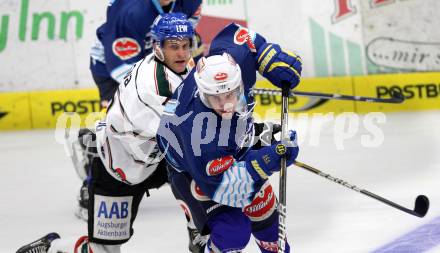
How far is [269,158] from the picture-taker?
11.0 ft

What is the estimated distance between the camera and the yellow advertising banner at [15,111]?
7906mm

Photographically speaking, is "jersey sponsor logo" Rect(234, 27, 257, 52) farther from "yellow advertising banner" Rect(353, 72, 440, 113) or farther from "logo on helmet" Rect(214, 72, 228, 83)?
"yellow advertising banner" Rect(353, 72, 440, 113)

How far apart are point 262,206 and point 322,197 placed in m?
1.73

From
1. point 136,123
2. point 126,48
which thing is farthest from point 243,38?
point 126,48

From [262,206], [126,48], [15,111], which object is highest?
[126,48]

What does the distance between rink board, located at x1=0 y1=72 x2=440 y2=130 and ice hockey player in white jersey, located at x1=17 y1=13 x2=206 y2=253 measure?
3.25 meters

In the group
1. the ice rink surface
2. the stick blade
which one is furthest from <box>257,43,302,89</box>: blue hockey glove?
the ice rink surface

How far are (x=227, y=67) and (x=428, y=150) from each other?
3.08 metres

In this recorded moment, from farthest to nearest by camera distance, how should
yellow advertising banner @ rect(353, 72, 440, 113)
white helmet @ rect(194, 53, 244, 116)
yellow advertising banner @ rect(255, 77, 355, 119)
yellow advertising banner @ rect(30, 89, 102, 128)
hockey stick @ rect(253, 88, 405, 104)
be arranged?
yellow advertising banner @ rect(30, 89, 102, 128)
yellow advertising banner @ rect(255, 77, 355, 119)
yellow advertising banner @ rect(353, 72, 440, 113)
hockey stick @ rect(253, 88, 405, 104)
white helmet @ rect(194, 53, 244, 116)

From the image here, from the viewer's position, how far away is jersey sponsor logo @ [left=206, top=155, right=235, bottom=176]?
336 centimetres

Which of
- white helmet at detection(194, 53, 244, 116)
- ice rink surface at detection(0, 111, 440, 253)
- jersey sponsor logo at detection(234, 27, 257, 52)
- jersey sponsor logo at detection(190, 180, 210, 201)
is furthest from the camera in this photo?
ice rink surface at detection(0, 111, 440, 253)

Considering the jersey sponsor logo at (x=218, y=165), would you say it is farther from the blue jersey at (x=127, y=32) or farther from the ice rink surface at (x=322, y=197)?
the blue jersey at (x=127, y=32)

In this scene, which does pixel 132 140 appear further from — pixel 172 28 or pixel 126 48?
pixel 126 48

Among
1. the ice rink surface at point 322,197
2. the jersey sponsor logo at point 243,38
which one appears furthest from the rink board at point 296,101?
the jersey sponsor logo at point 243,38
